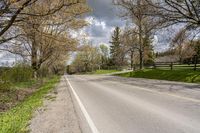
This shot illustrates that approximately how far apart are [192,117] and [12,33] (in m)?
17.6

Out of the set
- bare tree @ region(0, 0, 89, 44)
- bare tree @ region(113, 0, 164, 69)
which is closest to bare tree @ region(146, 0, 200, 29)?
bare tree @ region(113, 0, 164, 69)

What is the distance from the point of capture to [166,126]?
7.81 m

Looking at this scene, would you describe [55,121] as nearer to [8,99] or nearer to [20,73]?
[8,99]

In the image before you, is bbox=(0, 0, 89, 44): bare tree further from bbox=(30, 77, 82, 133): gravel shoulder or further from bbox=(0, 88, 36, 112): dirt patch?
bbox=(30, 77, 82, 133): gravel shoulder

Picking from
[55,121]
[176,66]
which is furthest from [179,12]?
[55,121]

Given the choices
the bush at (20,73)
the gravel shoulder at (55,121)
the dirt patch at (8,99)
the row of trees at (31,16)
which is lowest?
the dirt patch at (8,99)

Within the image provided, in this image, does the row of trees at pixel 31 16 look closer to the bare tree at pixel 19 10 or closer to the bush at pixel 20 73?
the bare tree at pixel 19 10

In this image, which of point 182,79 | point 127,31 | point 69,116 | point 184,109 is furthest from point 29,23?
point 127,31

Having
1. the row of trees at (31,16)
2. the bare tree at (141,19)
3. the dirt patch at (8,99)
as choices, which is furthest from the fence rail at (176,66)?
the dirt patch at (8,99)

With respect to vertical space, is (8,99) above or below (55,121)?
below

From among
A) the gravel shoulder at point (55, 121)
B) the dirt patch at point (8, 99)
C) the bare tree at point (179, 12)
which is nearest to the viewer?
the gravel shoulder at point (55, 121)

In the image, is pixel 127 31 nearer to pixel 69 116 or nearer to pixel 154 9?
pixel 154 9

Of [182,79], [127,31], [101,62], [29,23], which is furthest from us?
[101,62]

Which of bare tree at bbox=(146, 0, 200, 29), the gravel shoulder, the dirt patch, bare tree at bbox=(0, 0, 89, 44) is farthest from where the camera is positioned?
bare tree at bbox=(146, 0, 200, 29)
